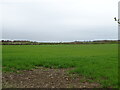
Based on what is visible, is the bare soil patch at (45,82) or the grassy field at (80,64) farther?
the grassy field at (80,64)

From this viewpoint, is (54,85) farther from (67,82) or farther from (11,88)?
(11,88)

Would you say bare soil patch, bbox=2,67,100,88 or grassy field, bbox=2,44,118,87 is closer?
bare soil patch, bbox=2,67,100,88

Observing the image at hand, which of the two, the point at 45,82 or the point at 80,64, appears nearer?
the point at 45,82

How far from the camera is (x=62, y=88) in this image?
6512 millimetres

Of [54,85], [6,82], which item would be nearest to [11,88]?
[6,82]

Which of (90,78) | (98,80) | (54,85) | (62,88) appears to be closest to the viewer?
(62,88)

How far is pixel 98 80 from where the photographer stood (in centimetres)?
742

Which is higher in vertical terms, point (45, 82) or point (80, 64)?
point (80, 64)

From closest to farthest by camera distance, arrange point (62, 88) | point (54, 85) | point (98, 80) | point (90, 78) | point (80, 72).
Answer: point (62, 88)
point (54, 85)
point (98, 80)
point (90, 78)
point (80, 72)

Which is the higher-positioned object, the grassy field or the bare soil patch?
the grassy field

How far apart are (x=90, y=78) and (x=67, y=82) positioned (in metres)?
1.22

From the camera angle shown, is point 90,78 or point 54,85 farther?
point 90,78

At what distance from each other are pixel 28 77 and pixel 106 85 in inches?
143

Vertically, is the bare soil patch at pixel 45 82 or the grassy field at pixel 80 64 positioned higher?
the grassy field at pixel 80 64
